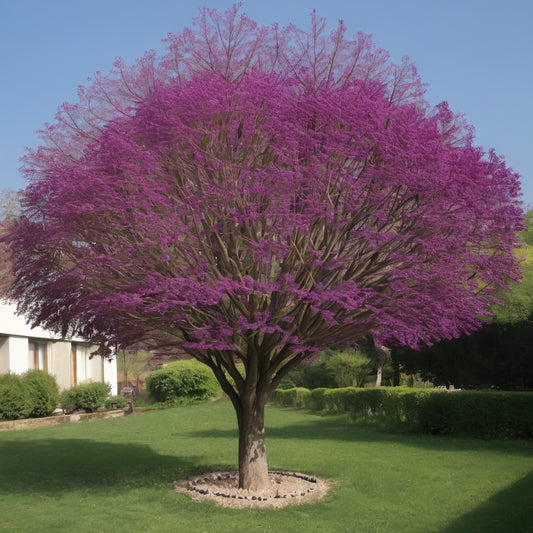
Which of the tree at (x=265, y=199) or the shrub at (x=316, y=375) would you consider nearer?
the tree at (x=265, y=199)

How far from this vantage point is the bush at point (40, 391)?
25438 mm

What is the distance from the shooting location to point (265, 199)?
9312 millimetres

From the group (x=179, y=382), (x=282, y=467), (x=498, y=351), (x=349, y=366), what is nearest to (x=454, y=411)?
(x=498, y=351)

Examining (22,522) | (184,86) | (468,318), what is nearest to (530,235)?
(468,318)

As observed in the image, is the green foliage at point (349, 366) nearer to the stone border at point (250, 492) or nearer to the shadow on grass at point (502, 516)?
the stone border at point (250, 492)

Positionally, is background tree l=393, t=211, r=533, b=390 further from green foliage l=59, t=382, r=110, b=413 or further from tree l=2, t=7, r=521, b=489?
green foliage l=59, t=382, r=110, b=413

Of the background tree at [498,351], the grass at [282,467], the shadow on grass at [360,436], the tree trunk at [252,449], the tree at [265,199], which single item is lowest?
the shadow on grass at [360,436]

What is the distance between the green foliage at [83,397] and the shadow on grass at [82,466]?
12.2 meters

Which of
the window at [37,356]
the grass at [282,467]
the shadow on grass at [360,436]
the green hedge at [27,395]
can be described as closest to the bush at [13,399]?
the green hedge at [27,395]

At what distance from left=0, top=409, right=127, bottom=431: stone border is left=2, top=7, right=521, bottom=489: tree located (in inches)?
596

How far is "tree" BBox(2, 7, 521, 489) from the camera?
892 centimetres

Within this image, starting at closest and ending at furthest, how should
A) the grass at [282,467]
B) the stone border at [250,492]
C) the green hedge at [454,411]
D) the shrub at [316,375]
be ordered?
1. the grass at [282,467]
2. the stone border at [250,492]
3. the green hedge at [454,411]
4. the shrub at [316,375]

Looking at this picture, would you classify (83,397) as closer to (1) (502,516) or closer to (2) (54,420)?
(2) (54,420)

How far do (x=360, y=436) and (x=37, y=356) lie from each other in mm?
19000
